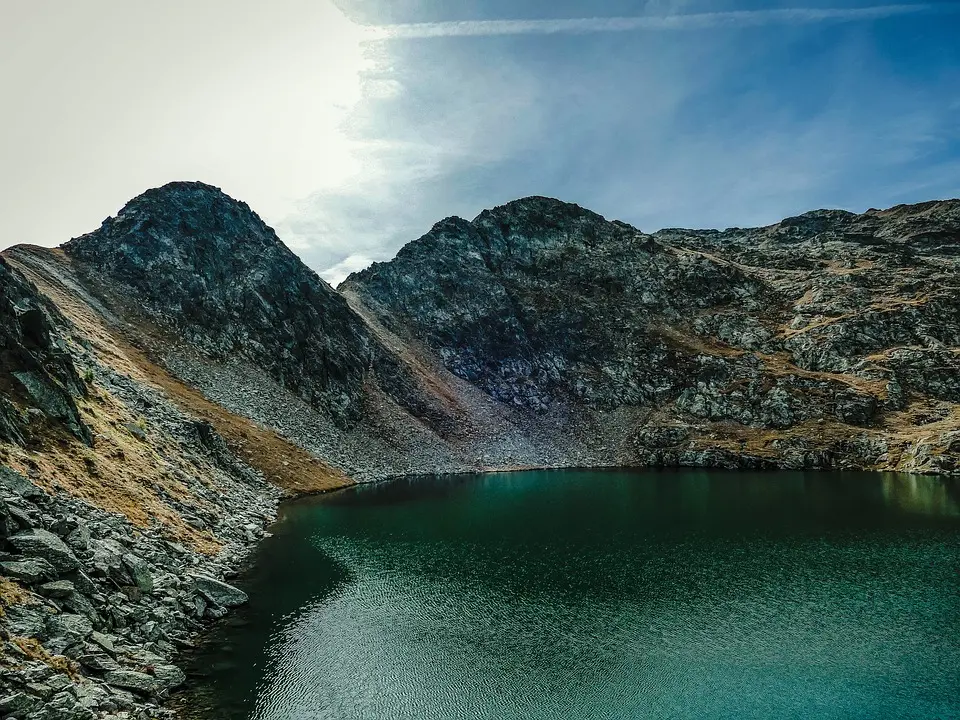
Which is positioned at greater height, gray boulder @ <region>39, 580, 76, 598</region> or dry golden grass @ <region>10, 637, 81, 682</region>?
gray boulder @ <region>39, 580, 76, 598</region>

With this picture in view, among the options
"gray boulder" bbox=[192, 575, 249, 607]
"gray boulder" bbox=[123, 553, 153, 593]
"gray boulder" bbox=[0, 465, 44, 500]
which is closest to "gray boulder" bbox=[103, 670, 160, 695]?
"gray boulder" bbox=[123, 553, 153, 593]

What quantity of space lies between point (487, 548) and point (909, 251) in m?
198

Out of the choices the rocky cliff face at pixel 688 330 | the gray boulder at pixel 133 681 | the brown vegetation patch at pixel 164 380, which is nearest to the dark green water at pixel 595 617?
the gray boulder at pixel 133 681

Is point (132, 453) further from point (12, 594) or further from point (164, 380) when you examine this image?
point (164, 380)

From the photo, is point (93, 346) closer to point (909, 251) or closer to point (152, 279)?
point (152, 279)

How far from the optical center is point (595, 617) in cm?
3341

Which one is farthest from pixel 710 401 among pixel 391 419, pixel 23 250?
pixel 23 250

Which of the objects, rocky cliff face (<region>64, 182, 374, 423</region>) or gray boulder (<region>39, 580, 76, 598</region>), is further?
rocky cliff face (<region>64, 182, 374, 423</region>)

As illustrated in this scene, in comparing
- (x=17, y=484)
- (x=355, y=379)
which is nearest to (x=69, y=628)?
(x=17, y=484)

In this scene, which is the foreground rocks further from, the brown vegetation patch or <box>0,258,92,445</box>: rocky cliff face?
the brown vegetation patch

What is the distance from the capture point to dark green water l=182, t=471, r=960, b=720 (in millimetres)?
24094

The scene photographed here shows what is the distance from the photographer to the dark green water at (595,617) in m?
24.1

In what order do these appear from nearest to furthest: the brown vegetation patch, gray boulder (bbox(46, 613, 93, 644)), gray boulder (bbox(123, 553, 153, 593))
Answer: gray boulder (bbox(46, 613, 93, 644))
gray boulder (bbox(123, 553, 153, 593))
the brown vegetation patch

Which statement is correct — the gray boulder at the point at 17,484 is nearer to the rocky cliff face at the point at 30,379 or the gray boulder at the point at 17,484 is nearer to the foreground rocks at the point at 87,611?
the foreground rocks at the point at 87,611
